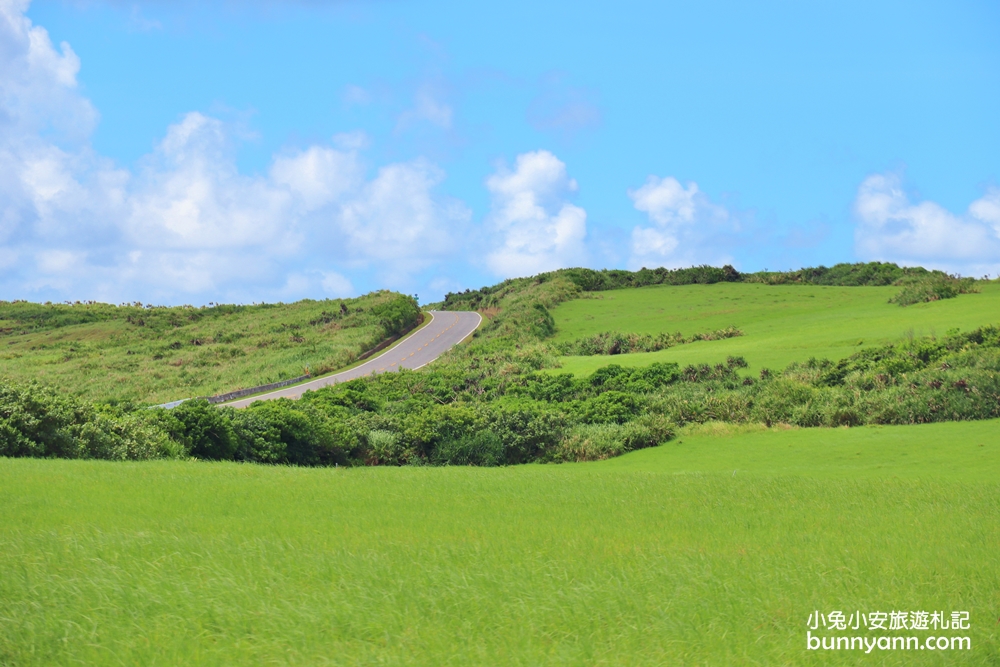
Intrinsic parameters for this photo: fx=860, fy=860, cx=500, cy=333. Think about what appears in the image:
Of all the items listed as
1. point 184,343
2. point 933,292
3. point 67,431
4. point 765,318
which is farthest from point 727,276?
point 67,431

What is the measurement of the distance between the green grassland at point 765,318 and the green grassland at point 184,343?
15724 millimetres

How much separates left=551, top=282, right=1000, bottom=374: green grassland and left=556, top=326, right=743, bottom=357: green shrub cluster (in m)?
1.33

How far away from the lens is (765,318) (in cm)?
5181

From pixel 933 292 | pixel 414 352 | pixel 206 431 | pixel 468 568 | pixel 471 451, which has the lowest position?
pixel 468 568

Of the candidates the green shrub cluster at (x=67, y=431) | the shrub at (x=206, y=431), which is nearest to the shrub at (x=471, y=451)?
the shrub at (x=206, y=431)

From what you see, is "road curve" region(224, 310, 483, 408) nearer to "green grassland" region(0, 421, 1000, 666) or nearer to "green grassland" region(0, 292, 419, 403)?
"green grassland" region(0, 292, 419, 403)

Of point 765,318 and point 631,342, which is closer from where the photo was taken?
point 631,342

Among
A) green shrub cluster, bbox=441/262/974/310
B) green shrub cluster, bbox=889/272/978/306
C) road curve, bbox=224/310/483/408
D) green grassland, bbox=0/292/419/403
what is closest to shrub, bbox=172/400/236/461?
road curve, bbox=224/310/483/408

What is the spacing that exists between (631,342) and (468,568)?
37979mm

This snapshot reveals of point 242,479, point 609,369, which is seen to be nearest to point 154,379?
point 609,369

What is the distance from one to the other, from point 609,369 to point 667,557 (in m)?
24.6

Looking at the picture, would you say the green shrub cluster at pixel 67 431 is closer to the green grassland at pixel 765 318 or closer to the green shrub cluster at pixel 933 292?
the green grassland at pixel 765 318

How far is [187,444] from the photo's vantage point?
21.4 metres

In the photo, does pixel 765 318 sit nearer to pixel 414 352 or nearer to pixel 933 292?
pixel 933 292
